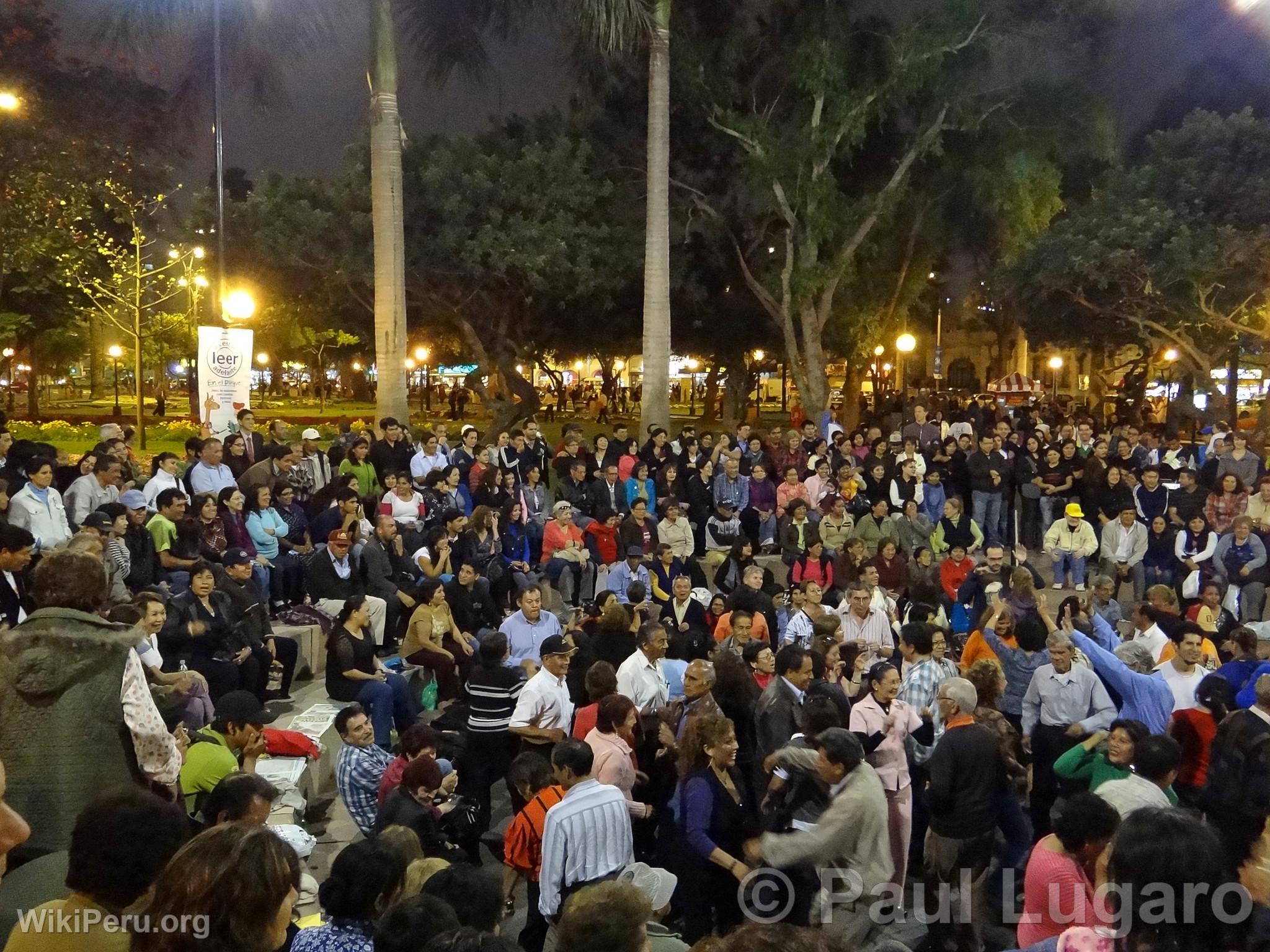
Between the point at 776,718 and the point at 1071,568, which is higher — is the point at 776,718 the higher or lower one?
the higher one

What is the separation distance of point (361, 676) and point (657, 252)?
12214 millimetres

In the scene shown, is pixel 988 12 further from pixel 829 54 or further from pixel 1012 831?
pixel 1012 831

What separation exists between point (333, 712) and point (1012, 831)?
205 inches

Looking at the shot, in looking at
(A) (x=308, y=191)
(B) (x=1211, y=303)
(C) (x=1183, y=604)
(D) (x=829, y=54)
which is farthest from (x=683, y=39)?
(C) (x=1183, y=604)

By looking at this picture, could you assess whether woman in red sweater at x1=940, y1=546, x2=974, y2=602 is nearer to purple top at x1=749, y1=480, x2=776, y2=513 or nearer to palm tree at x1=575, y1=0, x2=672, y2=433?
purple top at x1=749, y1=480, x2=776, y2=513

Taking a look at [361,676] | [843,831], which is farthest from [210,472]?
[843,831]

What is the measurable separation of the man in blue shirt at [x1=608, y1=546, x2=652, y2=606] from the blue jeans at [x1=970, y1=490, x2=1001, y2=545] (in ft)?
20.4

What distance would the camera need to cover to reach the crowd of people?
3395 mm

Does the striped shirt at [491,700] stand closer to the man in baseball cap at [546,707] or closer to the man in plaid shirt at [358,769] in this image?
the man in baseball cap at [546,707]

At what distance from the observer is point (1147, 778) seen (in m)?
4.95

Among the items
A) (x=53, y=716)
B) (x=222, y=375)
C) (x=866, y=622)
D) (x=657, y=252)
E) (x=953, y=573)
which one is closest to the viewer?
(x=53, y=716)

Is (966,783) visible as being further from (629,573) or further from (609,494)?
(609,494)

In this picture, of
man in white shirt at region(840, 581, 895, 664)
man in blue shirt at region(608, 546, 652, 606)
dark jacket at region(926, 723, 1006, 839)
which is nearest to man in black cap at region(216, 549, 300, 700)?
man in blue shirt at region(608, 546, 652, 606)

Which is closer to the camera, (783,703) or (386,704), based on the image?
(783,703)
